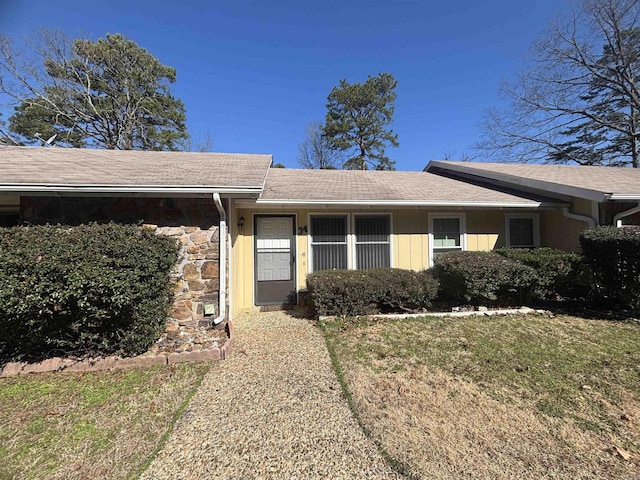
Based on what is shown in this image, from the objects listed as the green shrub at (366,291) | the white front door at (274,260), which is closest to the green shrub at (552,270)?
the green shrub at (366,291)

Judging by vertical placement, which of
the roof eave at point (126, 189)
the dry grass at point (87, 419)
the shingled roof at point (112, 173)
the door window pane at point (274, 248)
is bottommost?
the dry grass at point (87, 419)

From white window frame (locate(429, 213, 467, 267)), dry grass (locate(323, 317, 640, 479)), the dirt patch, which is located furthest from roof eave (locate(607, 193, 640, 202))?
the dirt patch

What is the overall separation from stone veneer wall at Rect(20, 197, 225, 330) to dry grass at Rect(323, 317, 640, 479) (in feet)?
7.41

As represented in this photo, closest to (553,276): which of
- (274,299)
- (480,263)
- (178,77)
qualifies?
(480,263)

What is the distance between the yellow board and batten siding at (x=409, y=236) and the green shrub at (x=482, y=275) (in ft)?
3.21

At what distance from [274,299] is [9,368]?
439 centimetres

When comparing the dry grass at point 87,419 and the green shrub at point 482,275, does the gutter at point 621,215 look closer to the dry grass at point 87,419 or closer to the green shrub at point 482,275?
the green shrub at point 482,275

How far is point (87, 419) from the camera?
2.87 metres

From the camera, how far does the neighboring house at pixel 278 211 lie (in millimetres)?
4801

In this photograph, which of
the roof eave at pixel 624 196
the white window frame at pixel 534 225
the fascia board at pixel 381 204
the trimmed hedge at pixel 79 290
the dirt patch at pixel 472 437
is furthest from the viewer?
the white window frame at pixel 534 225

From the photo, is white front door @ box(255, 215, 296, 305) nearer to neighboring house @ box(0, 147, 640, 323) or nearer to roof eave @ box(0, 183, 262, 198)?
neighboring house @ box(0, 147, 640, 323)

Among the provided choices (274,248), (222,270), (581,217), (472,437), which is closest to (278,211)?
(274,248)

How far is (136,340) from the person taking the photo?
4078mm

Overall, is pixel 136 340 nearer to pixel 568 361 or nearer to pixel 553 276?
pixel 568 361
